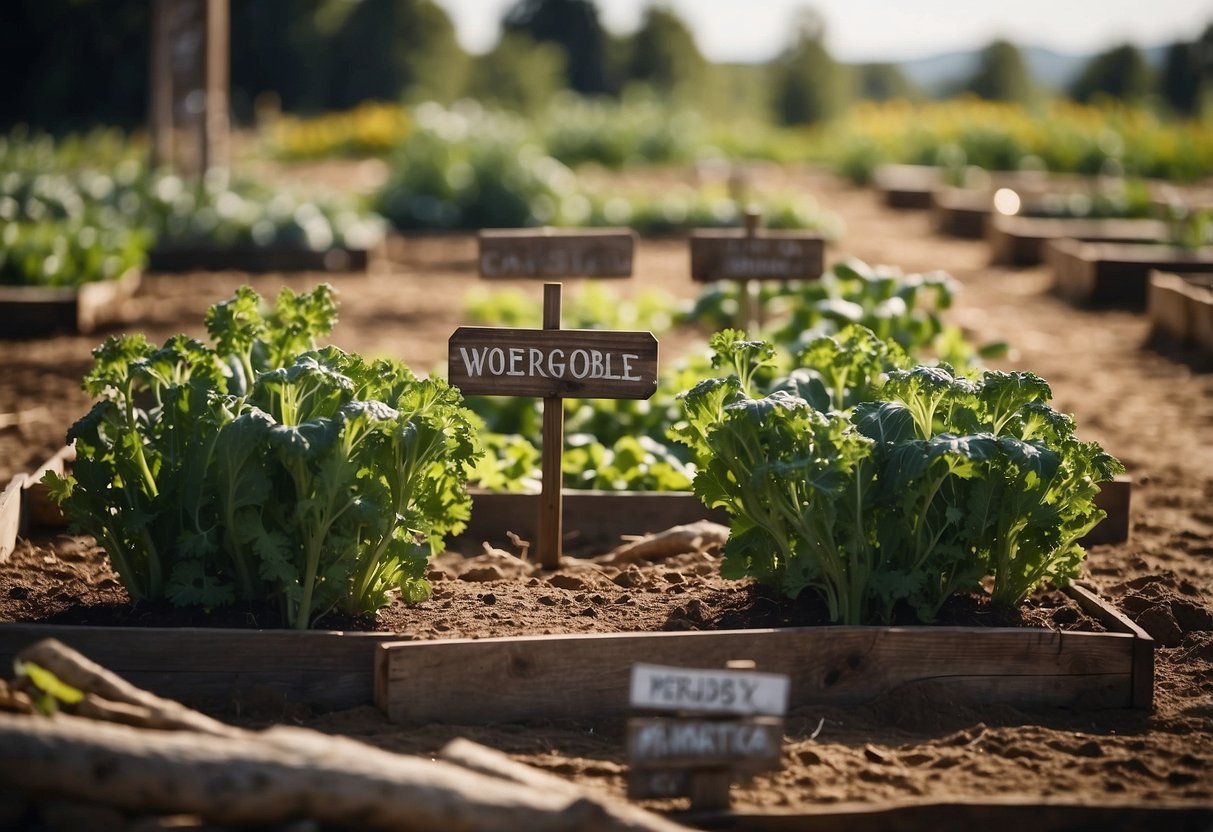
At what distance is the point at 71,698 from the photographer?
274 centimetres

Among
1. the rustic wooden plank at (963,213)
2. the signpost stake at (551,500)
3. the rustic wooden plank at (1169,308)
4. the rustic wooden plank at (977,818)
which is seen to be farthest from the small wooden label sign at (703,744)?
the rustic wooden plank at (963,213)

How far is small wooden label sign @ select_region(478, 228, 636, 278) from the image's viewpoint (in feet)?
17.1

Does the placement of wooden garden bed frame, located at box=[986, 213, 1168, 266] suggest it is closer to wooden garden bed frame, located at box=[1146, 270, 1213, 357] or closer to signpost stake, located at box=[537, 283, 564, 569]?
wooden garden bed frame, located at box=[1146, 270, 1213, 357]

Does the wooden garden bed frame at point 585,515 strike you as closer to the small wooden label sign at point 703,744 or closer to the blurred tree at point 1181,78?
the small wooden label sign at point 703,744

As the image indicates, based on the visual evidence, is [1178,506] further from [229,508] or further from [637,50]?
[637,50]

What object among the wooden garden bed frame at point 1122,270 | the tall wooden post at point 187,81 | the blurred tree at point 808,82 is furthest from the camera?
the blurred tree at point 808,82

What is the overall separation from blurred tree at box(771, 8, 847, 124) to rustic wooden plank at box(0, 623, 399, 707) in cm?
3297

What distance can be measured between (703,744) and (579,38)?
125 ft

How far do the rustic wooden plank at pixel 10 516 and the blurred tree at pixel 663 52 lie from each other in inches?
1364

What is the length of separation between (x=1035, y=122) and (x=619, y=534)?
753 inches

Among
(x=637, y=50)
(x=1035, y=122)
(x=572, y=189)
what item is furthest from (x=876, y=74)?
(x=572, y=189)

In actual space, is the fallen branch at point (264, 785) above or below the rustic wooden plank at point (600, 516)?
below

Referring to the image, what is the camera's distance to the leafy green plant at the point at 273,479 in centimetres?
340

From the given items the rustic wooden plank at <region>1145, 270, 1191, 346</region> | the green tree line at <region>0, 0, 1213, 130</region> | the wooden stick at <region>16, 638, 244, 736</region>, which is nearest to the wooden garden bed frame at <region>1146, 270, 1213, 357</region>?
the rustic wooden plank at <region>1145, 270, 1191, 346</region>
